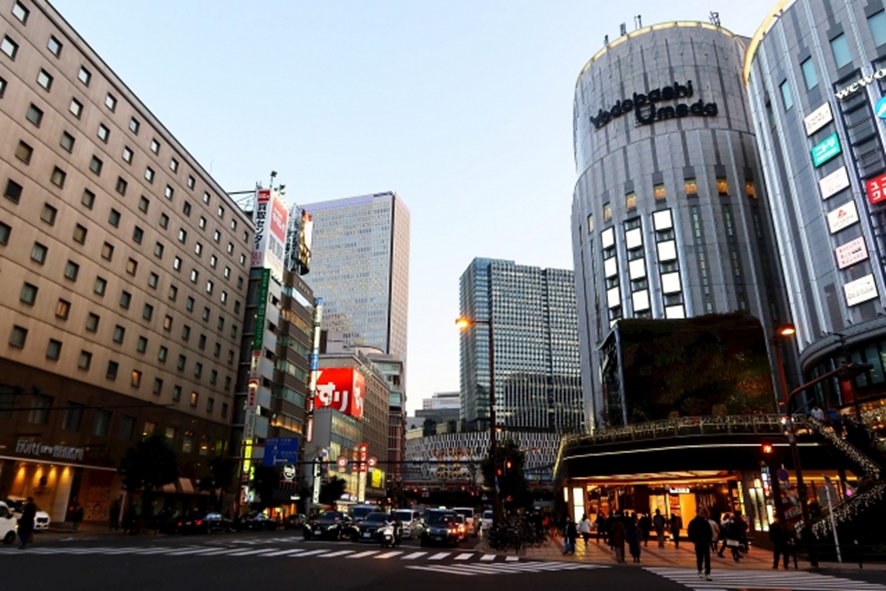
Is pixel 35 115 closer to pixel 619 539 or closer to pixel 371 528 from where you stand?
pixel 371 528

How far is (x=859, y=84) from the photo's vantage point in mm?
43594

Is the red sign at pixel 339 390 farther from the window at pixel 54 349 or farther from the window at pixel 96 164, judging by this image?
the window at pixel 54 349

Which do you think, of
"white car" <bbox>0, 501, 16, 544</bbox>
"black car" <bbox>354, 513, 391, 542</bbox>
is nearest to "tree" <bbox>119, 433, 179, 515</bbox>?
"black car" <bbox>354, 513, 391, 542</bbox>

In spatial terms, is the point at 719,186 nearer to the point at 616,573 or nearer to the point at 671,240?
the point at 671,240

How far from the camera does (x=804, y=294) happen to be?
47625mm

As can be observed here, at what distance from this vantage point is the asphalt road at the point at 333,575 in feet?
41.7

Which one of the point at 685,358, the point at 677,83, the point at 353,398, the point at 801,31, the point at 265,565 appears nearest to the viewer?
the point at 265,565

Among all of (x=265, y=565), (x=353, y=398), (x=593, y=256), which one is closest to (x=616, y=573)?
(x=265, y=565)

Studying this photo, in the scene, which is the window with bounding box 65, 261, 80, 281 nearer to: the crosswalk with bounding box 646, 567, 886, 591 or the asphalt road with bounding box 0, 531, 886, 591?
the asphalt road with bounding box 0, 531, 886, 591

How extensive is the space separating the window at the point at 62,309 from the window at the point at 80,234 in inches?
182

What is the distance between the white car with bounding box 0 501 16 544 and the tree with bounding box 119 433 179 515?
16.3 meters

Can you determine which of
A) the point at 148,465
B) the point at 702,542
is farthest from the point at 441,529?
the point at 148,465

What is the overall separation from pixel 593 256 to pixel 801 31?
1411 inches

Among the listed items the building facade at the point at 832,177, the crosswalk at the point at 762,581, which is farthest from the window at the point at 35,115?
the building facade at the point at 832,177
